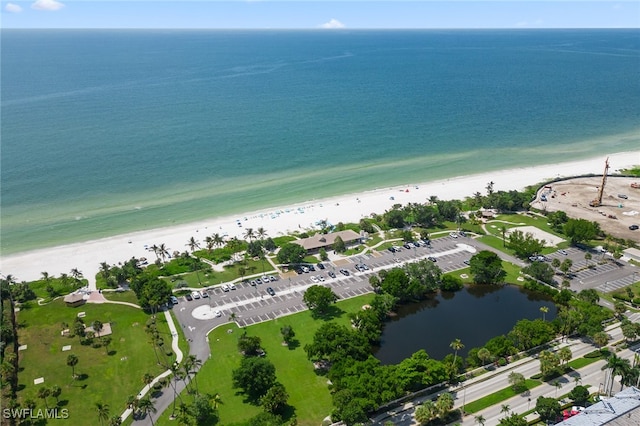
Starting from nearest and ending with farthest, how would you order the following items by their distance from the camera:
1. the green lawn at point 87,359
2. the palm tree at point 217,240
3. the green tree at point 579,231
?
the green lawn at point 87,359 → the green tree at point 579,231 → the palm tree at point 217,240

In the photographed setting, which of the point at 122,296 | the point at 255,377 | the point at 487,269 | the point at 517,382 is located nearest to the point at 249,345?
the point at 255,377

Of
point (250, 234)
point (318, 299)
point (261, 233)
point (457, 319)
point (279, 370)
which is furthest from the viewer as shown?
point (261, 233)

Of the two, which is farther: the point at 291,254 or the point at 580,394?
the point at 291,254

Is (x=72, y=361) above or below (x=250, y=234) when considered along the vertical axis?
below

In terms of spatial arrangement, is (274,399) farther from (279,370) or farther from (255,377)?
(279,370)

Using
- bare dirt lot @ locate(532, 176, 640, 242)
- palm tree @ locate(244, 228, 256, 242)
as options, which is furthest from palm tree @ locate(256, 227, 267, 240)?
bare dirt lot @ locate(532, 176, 640, 242)

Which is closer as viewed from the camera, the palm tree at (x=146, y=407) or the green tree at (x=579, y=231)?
the palm tree at (x=146, y=407)

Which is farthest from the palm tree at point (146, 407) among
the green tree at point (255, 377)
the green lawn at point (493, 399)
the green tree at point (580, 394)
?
the green tree at point (580, 394)

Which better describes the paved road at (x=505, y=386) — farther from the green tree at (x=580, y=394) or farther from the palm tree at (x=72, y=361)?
the palm tree at (x=72, y=361)
